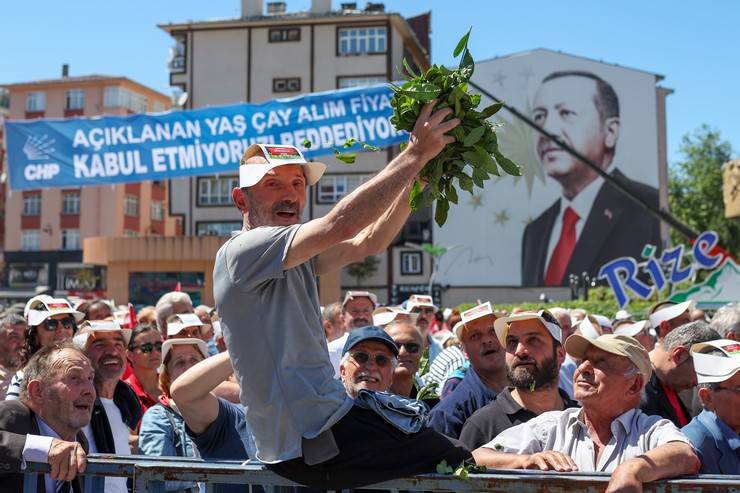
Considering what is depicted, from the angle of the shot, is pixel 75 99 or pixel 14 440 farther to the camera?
pixel 75 99

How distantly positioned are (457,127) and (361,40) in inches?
2059

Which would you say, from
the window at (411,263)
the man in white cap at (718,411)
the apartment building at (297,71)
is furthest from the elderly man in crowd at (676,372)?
the window at (411,263)

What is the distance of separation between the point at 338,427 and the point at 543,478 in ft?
2.30

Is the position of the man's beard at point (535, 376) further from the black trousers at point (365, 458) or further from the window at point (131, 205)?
the window at point (131, 205)

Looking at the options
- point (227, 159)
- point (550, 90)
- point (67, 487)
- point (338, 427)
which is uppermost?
point (550, 90)

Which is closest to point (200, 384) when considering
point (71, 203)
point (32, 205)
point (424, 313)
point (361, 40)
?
point (424, 313)

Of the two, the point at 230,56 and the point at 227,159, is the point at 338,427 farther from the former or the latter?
the point at 230,56

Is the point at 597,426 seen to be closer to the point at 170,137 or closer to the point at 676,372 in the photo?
the point at 676,372

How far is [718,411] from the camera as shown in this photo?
4.05m

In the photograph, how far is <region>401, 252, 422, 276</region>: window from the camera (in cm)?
5364

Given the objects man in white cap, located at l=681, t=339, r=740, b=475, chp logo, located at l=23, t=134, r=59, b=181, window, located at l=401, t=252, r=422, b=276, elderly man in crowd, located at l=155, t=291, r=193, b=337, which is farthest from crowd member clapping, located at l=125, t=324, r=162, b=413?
window, located at l=401, t=252, r=422, b=276

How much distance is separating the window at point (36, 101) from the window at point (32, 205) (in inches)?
321

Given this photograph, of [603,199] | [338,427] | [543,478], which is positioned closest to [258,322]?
[338,427]

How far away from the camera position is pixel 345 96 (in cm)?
1581
